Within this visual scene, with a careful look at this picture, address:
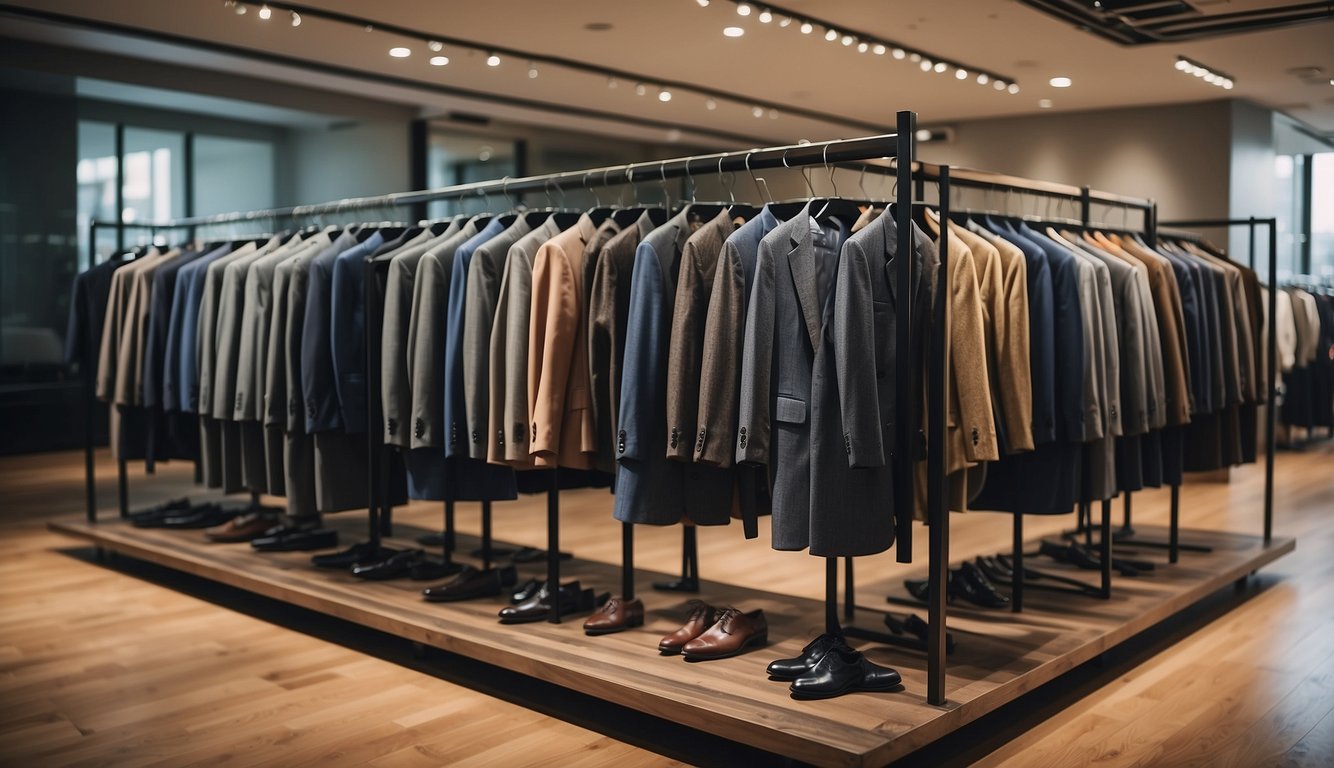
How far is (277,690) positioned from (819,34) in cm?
546

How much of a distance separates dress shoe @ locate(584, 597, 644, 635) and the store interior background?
3.89 meters

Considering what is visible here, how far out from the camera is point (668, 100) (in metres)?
10.3

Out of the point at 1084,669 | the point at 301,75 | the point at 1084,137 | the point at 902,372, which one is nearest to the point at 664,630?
the point at 902,372

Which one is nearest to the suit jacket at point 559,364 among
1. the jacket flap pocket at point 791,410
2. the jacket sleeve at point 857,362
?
the jacket flap pocket at point 791,410

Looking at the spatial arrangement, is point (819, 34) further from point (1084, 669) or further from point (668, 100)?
point (1084, 669)

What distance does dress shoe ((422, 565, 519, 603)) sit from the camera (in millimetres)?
4391

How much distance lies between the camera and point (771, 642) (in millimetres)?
3768

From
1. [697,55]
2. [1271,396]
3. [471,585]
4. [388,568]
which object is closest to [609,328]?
[471,585]

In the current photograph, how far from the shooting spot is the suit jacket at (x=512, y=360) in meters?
3.93

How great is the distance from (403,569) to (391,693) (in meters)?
0.90

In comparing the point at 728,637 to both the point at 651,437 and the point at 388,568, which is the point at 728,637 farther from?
the point at 388,568

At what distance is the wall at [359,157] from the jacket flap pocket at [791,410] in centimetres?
821

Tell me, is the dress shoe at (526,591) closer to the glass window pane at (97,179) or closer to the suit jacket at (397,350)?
the suit jacket at (397,350)

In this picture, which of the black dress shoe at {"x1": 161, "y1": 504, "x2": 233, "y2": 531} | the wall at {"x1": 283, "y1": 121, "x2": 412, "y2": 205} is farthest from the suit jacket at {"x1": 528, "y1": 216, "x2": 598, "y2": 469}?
the wall at {"x1": 283, "y1": 121, "x2": 412, "y2": 205}
